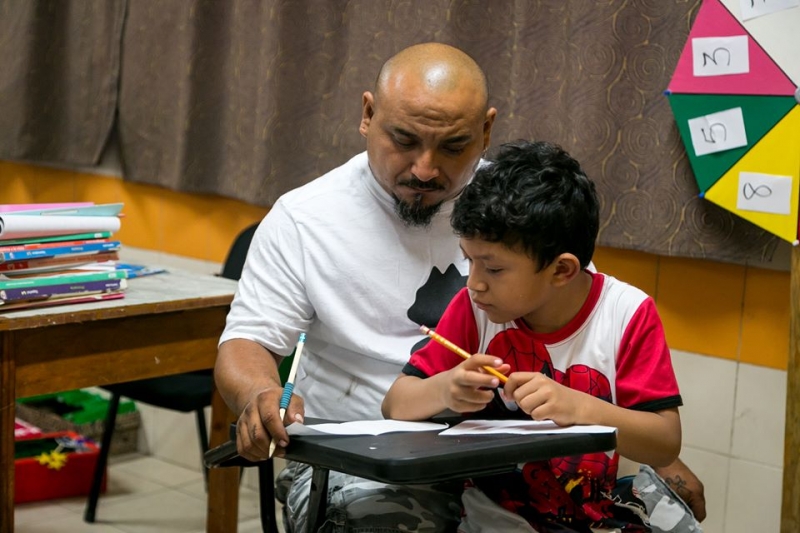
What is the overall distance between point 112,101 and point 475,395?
262cm

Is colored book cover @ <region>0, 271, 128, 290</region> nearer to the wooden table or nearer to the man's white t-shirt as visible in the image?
the wooden table

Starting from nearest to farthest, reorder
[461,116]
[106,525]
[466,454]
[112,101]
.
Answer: [466,454] → [461,116] → [106,525] → [112,101]

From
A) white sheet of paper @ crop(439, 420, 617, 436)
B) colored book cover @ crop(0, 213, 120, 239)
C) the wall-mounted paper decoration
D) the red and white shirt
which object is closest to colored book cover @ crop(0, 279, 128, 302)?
colored book cover @ crop(0, 213, 120, 239)

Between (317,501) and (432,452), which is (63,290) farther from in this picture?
(432,452)

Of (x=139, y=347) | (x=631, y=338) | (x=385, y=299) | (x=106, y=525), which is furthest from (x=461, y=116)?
(x=106, y=525)

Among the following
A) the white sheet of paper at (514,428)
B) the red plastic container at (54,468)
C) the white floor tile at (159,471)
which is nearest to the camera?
the white sheet of paper at (514,428)

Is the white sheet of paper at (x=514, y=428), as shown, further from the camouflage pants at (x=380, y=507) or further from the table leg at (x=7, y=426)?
the table leg at (x=7, y=426)

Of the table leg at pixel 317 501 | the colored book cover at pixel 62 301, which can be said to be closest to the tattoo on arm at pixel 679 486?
the table leg at pixel 317 501

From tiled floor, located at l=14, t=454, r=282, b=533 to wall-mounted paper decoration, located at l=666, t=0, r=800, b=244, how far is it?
1.82 metres

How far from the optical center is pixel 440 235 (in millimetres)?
1919

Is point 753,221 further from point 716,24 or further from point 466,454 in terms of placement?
point 466,454

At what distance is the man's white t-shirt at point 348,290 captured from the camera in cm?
186

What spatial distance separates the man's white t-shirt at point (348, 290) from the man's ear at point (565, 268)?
0.37m

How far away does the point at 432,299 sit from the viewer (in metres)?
1.88
